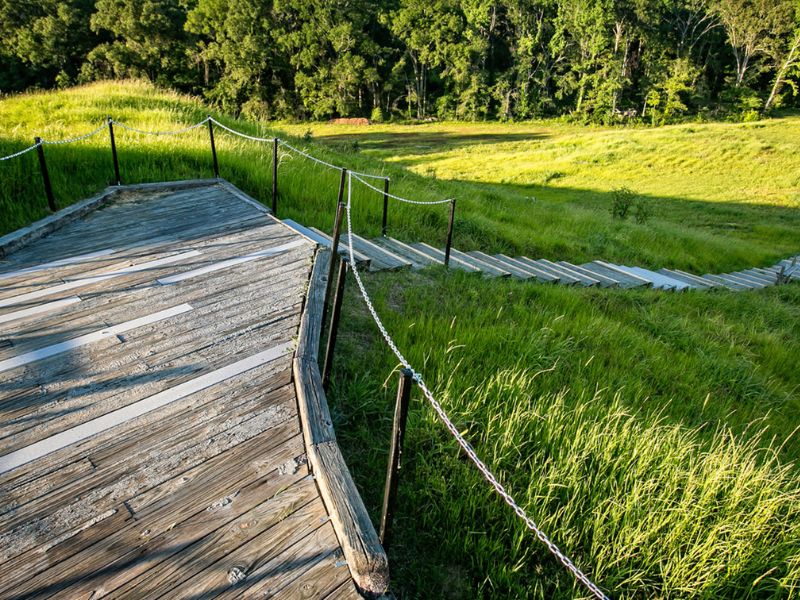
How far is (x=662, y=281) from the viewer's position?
9758mm

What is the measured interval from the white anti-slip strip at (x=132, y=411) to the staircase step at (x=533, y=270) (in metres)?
5.05

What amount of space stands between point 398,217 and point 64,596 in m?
7.56

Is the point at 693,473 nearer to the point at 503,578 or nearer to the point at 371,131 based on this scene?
the point at 503,578

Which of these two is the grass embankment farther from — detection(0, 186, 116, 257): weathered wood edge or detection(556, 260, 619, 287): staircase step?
detection(556, 260, 619, 287): staircase step

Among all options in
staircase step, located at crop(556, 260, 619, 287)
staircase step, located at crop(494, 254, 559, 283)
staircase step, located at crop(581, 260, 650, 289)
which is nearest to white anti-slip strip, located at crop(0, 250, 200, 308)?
staircase step, located at crop(494, 254, 559, 283)

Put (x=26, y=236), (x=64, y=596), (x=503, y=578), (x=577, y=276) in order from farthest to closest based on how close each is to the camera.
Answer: (x=577, y=276), (x=26, y=236), (x=503, y=578), (x=64, y=596)

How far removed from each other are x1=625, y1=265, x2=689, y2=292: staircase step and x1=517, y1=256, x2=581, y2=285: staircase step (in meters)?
2.09

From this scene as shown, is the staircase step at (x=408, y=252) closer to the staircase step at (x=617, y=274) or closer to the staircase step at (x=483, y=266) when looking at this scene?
the staircase step at (x=483, y=266)

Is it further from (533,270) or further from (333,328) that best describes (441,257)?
(333,328)

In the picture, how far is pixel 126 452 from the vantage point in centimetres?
274

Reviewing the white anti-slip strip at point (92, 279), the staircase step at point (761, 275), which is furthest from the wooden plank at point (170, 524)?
the staircase step at point (761, 275)

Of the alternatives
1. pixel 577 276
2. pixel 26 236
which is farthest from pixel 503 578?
pixel 577 276

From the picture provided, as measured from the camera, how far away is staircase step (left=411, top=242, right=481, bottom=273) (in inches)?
274

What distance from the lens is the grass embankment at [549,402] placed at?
2.56m
